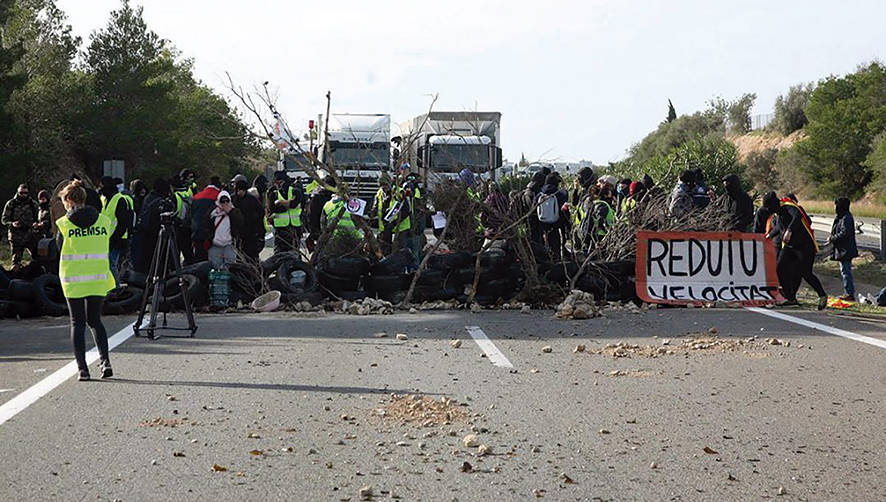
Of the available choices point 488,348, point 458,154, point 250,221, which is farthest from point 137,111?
point 488,348

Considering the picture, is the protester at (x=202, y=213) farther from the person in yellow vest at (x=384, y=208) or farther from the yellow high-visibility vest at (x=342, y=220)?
the person in yellow vest at (x=384, y=208)

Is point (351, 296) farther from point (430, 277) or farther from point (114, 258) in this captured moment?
point (114, 258)

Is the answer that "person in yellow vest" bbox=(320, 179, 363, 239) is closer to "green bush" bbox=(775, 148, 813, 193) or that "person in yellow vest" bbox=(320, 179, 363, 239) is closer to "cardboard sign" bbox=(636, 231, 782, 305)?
"cardboard sign" bbox=(636, 231, 782, 305)

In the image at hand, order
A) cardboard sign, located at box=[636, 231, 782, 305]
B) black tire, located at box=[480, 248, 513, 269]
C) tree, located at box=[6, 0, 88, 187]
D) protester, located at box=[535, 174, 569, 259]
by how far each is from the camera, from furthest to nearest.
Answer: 1. tree, located at box=[6, 0, 88, 187]
2. protester, located at box=[535, 174, 569, 259]
3. cardboard sign, located at box=[636, 231, 782, 305]
4. black tire, located at box=[480, 248, 513, 269]

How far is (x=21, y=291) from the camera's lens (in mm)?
15758

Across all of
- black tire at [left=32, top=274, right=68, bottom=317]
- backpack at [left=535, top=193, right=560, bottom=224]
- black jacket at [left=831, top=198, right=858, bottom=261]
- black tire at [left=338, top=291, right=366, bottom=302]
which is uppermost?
backpack at [left=535, top=193, right=560, bottom=224]

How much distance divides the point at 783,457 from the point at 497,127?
3072 cm

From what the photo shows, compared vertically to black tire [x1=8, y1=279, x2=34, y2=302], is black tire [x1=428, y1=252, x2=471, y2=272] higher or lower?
higher

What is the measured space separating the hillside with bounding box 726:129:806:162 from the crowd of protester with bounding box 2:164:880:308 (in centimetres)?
7888

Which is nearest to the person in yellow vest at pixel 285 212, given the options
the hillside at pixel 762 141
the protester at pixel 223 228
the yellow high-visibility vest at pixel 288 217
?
the yellow high-visibility vest at pixel 288 217

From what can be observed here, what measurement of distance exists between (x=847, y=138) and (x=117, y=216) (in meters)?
75.1

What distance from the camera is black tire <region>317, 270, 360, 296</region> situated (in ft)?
55.3

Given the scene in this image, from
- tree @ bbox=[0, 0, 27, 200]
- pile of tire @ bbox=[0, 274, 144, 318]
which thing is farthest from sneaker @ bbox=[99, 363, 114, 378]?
tree @ bbox=[0, 0, 27, 200]

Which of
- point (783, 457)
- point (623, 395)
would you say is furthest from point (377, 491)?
point (623, 395)
